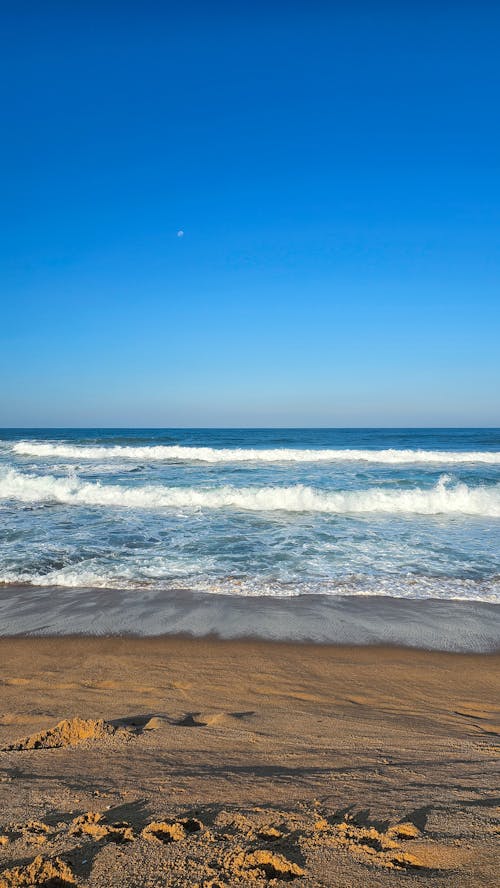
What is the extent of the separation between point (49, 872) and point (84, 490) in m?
15.2

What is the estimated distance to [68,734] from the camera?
3238 millimetres

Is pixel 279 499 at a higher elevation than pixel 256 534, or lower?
higher

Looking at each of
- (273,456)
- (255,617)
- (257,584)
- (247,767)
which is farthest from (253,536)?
(273,456)

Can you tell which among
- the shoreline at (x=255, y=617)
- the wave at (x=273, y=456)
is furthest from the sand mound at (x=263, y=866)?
the wave at (x=273, y=456)

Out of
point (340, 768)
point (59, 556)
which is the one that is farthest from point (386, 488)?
point (340, 768)

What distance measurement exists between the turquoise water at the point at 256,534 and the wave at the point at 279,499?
0.14ft

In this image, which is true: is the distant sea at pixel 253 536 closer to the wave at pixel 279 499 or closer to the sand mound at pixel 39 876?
the wave at pixel 279 499

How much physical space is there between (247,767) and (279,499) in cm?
1174

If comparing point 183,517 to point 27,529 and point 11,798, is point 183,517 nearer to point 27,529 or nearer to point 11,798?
point 27,529

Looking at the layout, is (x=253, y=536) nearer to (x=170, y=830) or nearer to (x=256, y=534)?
(x=256, y=534)

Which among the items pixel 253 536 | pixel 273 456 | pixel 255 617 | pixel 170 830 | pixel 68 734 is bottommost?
pixel 255 617

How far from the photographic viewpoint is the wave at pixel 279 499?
45.7ft

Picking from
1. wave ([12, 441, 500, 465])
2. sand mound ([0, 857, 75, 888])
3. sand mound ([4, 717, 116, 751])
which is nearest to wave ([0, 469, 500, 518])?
sand mound ([4, 717, 116, 751])

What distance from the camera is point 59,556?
28.3ft
